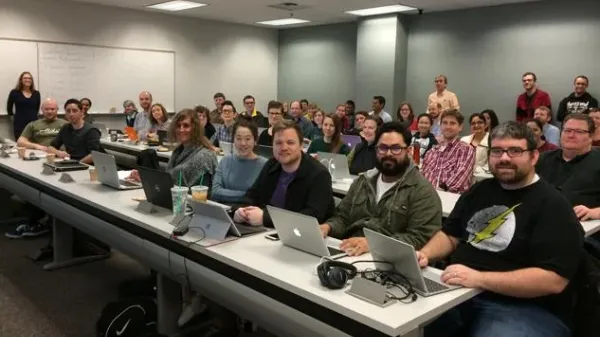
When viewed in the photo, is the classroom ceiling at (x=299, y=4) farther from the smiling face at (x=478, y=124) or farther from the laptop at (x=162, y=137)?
the smiling face at (x=478, y=124)

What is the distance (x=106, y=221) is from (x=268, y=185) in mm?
905

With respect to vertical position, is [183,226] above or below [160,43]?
below

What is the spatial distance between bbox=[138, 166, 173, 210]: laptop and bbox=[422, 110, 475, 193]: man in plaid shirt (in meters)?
2.07

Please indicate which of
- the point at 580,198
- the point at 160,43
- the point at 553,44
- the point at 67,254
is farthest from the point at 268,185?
the point at 160,43

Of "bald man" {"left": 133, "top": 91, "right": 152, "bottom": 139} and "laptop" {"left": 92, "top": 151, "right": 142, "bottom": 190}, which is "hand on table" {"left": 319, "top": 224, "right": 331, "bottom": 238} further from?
"bald man" {"left": 133, "top": 91, "right": 152, "bottom": 139}

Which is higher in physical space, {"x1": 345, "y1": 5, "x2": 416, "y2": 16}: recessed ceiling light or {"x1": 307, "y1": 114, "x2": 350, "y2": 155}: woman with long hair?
{"x1": 345, "y1": 5, "x2": 416, "y2": 16}: recessed ceiling light

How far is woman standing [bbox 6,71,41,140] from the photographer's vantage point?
782cm

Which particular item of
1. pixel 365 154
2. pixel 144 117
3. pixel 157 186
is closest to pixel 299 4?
pixel 144 117

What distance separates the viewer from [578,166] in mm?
3020

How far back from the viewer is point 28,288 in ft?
11.5

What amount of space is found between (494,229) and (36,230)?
414 centimetres

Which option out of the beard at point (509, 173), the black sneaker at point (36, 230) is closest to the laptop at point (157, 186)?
the beard at point (509, 173)

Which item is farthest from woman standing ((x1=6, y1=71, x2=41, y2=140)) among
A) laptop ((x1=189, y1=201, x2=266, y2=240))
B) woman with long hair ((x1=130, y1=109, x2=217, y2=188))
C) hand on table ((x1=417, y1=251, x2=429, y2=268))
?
hand on table ((x1=417, y1=251, x2=429, y2=268))

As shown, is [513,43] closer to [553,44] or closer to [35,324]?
[553,44]
